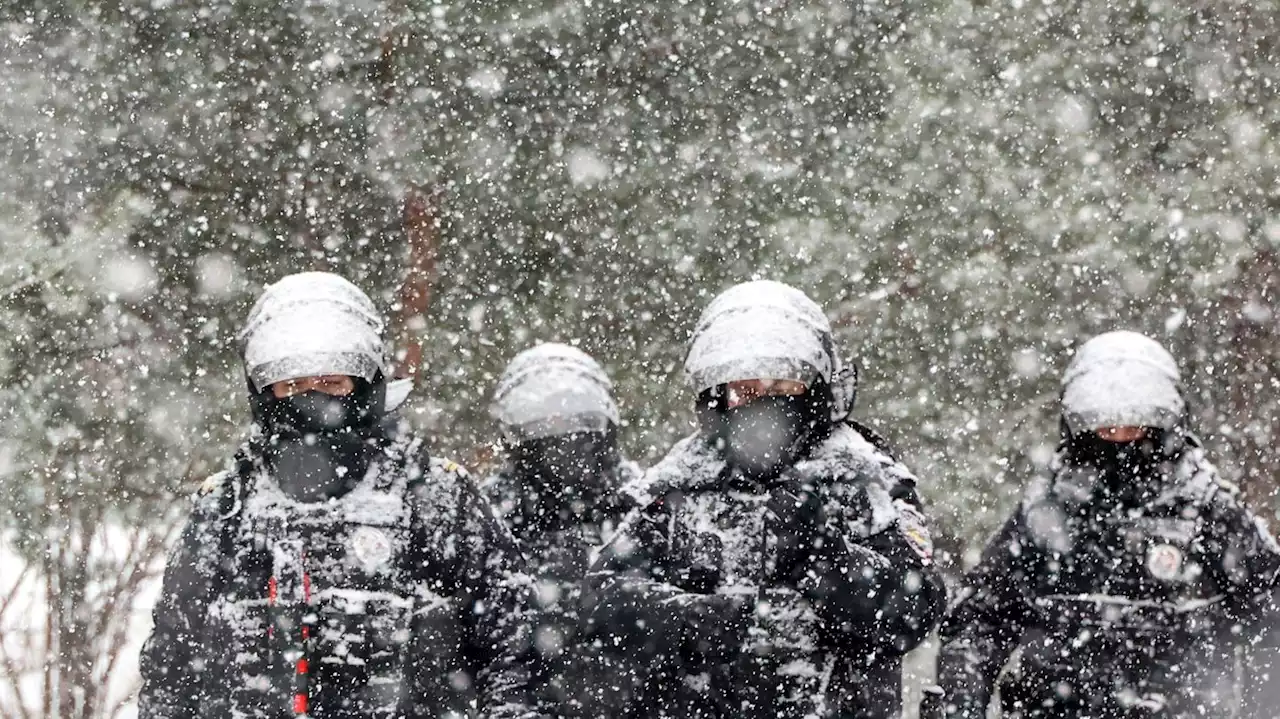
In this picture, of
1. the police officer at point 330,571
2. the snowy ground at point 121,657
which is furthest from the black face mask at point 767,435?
the snowy ground at point 121,657

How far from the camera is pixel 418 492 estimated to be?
12.7ft

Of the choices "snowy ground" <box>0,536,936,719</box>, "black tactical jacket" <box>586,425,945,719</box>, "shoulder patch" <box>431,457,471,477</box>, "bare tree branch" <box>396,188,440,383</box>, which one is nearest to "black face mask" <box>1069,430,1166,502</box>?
"black tactical jacket" <box>586,425,945,719</box>

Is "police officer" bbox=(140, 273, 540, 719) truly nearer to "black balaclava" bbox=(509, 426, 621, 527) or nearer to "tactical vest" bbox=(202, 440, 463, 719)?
"tactical vest" bbox=(202, 440, 463, 719)

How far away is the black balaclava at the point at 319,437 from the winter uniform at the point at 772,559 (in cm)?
80

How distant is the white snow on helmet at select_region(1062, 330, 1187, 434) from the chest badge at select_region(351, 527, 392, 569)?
2.70 metres

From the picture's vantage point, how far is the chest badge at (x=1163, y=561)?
15.9ft

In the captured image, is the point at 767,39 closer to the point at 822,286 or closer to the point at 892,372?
the point at 822,286

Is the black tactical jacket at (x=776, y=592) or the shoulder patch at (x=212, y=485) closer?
the black tactical jacket at (x=776, y=592)

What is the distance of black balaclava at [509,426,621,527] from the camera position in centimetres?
525

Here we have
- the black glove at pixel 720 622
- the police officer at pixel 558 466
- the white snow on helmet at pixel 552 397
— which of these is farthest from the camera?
the white snow on helmet at pixel 552 397

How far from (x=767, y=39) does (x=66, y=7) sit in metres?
3.67

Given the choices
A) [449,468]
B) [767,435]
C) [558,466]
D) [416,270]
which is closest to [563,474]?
[558,466]

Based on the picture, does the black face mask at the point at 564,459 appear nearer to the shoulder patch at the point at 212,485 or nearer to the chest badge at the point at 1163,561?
the shoulder patch at the point at 212,485

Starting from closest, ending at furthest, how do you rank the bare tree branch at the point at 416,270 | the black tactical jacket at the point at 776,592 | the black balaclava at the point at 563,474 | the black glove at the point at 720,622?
1. the black tactical jacket at the point at 776,592
2. the black glove at the point at 720,622
3. the black balaclava at the point at 563,474
4. the bare tree branch at the point at 416,270
